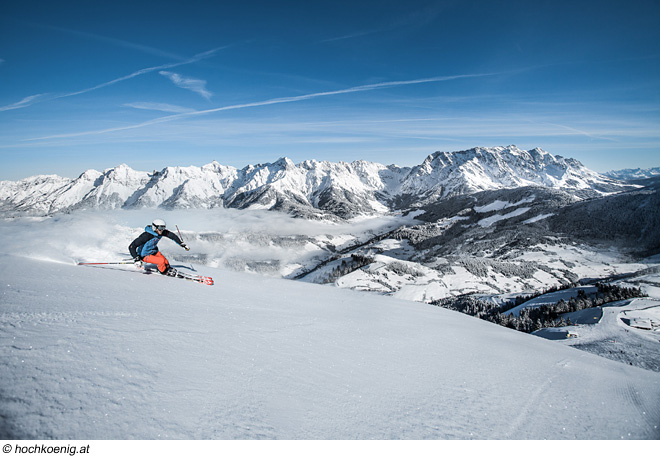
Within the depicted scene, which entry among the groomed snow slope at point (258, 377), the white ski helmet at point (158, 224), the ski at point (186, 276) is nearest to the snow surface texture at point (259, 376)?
the groomed snow slope at point (258, 377)

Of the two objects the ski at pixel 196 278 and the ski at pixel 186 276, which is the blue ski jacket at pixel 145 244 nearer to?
the ski at pixel 186 276

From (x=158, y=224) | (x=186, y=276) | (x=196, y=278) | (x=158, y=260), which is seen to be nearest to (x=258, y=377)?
(x=196, y=278)

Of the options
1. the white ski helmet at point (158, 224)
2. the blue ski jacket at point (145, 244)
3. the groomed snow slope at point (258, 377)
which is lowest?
the groomed snow slope at point (258, 377)

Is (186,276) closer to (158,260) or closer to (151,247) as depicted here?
(158,260)

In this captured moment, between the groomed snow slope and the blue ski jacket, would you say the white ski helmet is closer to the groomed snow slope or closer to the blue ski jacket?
the blue ski jacket

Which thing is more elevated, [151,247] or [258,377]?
[151,247]
